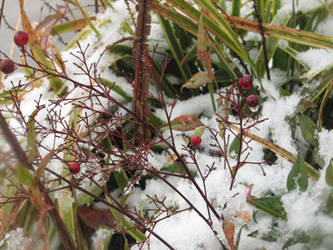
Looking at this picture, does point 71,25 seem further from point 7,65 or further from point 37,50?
point 7,65

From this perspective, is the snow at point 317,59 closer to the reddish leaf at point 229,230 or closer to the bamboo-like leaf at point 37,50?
the reddish leaf at point 229,230

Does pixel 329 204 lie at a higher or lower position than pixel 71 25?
lower

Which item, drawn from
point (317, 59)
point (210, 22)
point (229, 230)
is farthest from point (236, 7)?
point (229, 230)

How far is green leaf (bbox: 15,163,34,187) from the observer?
0.39 meters

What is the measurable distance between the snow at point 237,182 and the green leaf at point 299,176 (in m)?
0.03

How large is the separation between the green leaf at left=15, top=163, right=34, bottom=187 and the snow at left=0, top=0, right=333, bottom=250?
15 cm

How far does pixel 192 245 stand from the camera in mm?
682

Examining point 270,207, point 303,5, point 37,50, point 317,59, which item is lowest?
point 270,207

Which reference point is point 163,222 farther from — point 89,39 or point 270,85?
point 89,39

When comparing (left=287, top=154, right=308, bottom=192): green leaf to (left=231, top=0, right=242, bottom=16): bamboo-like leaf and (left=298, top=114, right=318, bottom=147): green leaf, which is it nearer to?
(left=298, top=114, right=318, bottom=147): green leaf

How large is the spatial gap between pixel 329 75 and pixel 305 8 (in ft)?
0.93

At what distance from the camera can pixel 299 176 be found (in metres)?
0.59

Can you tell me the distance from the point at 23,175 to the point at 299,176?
43cm

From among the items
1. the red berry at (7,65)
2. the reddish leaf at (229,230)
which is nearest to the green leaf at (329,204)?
the reddish leaf at (229,230)
